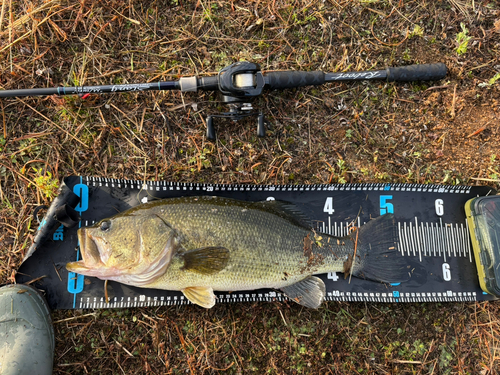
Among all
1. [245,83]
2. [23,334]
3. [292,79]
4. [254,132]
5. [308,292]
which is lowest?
[23,334]

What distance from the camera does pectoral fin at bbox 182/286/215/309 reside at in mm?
2809

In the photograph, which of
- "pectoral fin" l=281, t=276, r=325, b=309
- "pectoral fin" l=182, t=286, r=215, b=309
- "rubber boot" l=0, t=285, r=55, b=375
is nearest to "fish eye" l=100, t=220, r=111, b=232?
"pectoral fin" l=182, t=286, r=215, b=309

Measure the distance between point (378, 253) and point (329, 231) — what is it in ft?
1.74

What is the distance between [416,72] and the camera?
3238mm

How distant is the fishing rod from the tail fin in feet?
4.89

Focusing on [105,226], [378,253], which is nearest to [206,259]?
[105,226]

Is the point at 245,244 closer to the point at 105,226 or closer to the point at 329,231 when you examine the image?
the point at 329,231

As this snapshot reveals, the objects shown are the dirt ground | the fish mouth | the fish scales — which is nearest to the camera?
the fish mouth

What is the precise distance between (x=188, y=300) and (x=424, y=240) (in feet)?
8.50

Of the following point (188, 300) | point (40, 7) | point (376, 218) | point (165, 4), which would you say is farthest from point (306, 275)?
point (40, 7)

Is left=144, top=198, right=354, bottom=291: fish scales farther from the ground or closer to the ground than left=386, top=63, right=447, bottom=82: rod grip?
closer to the ground

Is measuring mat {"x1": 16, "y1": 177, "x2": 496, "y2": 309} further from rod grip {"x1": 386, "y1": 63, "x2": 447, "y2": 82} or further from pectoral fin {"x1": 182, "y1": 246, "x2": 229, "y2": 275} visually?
rod grip {"x1": 386, "y1": 63, "x2": 447, "y2": 82}

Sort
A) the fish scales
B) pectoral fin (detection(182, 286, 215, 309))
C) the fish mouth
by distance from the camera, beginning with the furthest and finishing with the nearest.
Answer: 1. pectoral fin (detection(182, 286, 215, 309))
2. the fish scales
3. the fish mouth

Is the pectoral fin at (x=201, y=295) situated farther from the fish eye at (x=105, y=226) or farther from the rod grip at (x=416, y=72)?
the rod grip at (x=416, y=72)
